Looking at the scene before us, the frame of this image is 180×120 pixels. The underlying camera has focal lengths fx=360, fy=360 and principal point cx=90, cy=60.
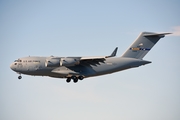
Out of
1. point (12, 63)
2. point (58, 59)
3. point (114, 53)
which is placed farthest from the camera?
point (12, 63)

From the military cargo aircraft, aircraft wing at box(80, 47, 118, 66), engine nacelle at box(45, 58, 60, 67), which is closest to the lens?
aircraft wing at box(80, 47, 118, 66)

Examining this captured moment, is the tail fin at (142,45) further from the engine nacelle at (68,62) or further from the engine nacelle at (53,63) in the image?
the engine nacelle at (53,63)

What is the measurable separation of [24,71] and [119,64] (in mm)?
6490

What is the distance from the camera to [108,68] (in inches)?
971

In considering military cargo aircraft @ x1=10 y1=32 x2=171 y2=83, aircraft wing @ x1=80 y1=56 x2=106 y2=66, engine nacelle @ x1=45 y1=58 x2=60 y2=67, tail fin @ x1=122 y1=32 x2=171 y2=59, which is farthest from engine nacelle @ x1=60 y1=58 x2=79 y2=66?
tail fin @ x1=122 y1=32 x2=171 y2=59

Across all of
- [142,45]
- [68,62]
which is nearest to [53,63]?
[68,62]

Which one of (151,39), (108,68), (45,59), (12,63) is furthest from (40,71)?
(151,39)

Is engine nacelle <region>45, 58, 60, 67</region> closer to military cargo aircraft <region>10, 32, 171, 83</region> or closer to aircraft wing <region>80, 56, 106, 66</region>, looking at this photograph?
military cargo aircraft <region>10, 32, 171, 83</region>

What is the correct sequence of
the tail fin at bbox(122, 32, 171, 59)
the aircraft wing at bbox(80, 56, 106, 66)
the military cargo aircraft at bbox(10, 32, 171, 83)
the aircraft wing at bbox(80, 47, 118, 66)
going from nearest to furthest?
the aircraft wing at bbox(80, 47, 118, 66)
the aircraft wing at bbox(80, 56, 106, 66)
the military cargo aircraft at bbox(10, 32, 171, 83)
the tail fin at bbox(122, 32, 171, 59)

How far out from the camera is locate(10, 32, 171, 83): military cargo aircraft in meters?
23.5

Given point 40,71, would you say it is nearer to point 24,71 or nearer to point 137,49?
point 24,71

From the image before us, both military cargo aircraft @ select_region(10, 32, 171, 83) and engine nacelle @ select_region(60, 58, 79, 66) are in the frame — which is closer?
engine nacelle @ select_region(60, 58, 79, 66)

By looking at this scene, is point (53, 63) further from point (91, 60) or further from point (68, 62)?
point (91, 60)

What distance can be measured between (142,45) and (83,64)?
4641mm
